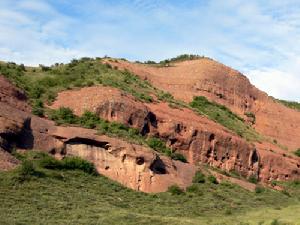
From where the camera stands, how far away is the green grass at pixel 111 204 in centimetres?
3131

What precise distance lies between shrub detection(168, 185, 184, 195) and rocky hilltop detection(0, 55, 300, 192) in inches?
25.5

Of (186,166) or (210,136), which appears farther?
(210,136)

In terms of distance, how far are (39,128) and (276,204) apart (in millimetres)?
19470

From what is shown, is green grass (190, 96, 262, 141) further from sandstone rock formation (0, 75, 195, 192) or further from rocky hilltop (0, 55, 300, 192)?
sandstone rock formation (0, 75, 195, 192)

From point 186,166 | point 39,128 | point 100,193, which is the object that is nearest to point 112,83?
point 186,166

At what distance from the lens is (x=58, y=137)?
41.6 metres

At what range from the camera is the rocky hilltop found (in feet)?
138

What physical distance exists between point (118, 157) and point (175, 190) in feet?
15.0

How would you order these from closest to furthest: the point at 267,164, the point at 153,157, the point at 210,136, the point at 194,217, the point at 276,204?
1. the point at 194,217
2. the point at 153,157
3. the point at 276,204
4. the point at 210,136
5. the point at 267,164

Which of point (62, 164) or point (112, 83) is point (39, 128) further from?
point (112, 83)

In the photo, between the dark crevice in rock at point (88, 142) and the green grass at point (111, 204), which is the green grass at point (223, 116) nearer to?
the green grass at point (111, 204)

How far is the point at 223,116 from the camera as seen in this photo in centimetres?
6812

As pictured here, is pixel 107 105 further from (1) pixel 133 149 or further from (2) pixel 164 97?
(2) pixel 164 97

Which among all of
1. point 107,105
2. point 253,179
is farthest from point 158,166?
point 253,179
